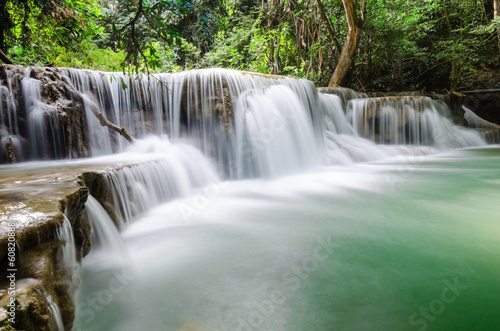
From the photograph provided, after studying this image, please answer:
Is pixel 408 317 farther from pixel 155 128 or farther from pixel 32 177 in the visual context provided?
pixel 155 128

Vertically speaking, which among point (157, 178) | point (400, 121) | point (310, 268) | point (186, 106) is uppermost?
point (186, 106)

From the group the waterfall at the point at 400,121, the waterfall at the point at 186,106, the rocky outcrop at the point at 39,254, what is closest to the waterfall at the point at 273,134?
the waterfall at the point at 186,106

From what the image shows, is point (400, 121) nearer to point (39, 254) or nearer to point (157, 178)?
point (157, 178)

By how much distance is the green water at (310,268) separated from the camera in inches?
73.7

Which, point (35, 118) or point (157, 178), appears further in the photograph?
point (35, 118)

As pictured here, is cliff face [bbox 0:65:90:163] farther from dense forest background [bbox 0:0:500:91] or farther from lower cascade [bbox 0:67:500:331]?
dense forest background [bbox 0:0:500:91]

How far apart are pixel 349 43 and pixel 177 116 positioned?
7.79 m

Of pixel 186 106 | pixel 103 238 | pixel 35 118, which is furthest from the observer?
pixel 186 106

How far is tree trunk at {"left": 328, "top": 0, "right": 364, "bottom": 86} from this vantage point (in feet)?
32.2

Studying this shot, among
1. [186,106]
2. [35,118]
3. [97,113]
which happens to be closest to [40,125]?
[35,118]

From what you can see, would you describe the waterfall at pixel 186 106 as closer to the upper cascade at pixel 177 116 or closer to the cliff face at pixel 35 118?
the upper cascade at pixel 177 116

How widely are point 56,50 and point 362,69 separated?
12.1 m

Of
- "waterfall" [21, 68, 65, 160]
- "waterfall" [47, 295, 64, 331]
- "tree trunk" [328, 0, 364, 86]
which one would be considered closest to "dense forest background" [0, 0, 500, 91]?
"tree trunk" [328, 0, 364, 86]

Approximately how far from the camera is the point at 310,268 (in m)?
2.48
